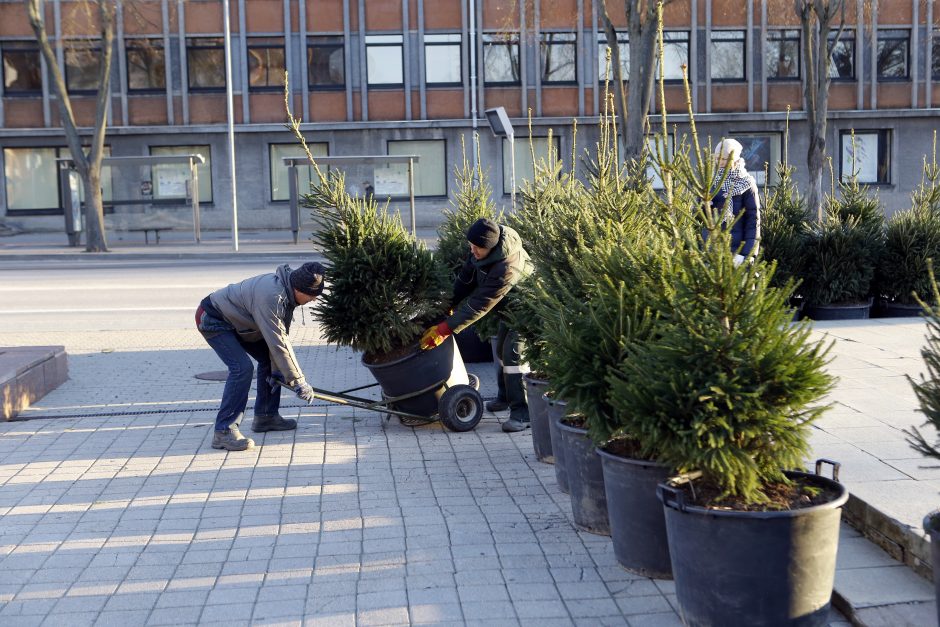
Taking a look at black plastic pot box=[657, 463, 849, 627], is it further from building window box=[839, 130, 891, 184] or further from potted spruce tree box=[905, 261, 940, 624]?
building window box=[839, 130, 891, 184]

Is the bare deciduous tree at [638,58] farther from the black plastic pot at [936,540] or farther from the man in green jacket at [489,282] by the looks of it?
the black plastic pot at [936,540]

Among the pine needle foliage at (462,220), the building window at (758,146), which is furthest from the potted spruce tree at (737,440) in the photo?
the building window at (758,146)

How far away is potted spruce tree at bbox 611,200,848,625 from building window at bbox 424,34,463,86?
34.6 m

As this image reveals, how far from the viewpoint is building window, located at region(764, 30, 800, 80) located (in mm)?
38812

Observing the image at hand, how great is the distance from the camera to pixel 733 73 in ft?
127

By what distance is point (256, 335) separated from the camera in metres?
7.91

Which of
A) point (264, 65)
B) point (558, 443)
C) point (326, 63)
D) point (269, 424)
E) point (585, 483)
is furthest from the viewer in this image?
point (326, 63)

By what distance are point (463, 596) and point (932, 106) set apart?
38884 millimetres

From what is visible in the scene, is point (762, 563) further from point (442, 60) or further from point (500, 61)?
point (500, 61)

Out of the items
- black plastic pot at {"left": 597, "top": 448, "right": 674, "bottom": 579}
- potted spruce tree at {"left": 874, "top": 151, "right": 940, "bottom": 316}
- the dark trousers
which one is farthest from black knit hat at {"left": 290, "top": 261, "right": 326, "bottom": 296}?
potted spruce tree at {"left": 874, "top": 151, "right": 940, "bottom": 316}

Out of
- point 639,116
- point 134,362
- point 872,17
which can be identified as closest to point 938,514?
point 134,362

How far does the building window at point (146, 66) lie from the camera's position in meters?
38.0

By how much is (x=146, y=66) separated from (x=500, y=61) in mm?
12617

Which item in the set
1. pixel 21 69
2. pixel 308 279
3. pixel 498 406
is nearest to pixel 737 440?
pixel 308 279
